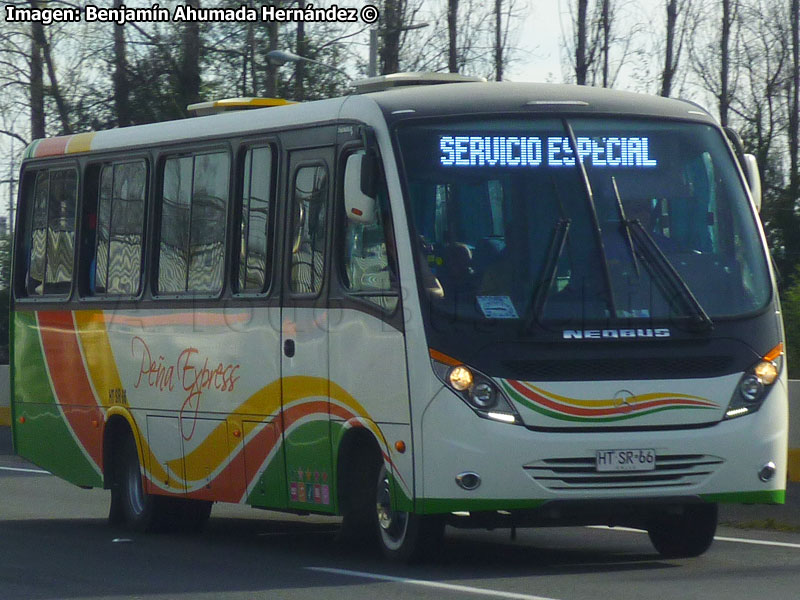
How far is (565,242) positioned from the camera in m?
10.4

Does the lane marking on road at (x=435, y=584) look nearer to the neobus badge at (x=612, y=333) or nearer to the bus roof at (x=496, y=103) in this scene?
the neobus badge at (x=612, y=333)

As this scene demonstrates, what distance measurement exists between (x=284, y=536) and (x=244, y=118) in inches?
127

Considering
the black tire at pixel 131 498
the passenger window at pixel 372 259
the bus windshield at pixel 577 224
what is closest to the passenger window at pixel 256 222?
the passenger window at pixel 372 259

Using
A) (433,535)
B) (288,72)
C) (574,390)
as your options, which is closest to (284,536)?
(433,535)

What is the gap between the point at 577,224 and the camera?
34.3 ft

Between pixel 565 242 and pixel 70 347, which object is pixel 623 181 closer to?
pixel 565 242

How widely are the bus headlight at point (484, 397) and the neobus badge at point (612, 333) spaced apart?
0.52 meters

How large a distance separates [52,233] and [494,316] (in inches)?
252

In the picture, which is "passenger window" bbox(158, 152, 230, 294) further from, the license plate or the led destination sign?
the license plate

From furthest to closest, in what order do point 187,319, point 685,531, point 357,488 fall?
1. point 187,319
2. point 685,531
3. point 357,488

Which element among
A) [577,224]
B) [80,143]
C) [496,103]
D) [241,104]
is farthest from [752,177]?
[80,143]

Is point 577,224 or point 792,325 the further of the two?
point 792,325

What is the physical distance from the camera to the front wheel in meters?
10.6

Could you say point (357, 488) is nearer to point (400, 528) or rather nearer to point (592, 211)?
point (400, 528)
